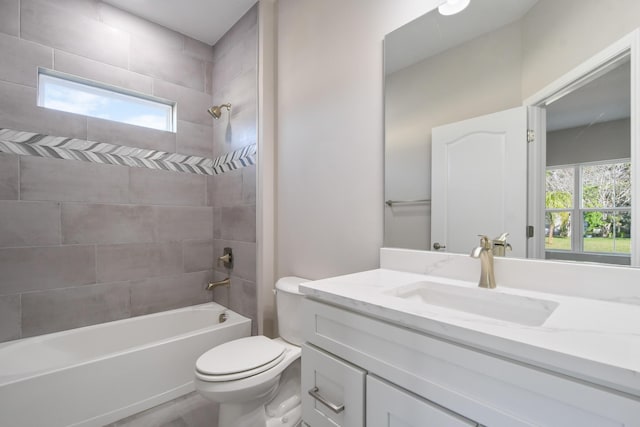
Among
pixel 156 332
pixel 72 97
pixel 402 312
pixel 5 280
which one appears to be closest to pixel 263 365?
pixel 402 312

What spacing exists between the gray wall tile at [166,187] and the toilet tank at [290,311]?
4.21 ft

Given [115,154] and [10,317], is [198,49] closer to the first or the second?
[115,154]

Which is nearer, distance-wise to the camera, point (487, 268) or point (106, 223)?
point (487, 268)

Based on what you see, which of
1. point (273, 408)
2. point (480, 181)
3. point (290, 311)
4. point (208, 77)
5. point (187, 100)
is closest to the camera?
point (480, 181)

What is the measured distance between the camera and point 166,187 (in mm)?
2359

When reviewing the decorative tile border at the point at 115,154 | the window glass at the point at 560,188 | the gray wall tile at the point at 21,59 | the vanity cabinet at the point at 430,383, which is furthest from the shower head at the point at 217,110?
the window glass at the point at 560,188

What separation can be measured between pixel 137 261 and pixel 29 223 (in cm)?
66

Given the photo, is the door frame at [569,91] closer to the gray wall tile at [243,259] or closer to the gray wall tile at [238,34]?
the gray wall tile at [243,259]

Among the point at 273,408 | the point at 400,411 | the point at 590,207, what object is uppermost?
the point at 590,207

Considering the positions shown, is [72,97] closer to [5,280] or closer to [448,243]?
[5,280]

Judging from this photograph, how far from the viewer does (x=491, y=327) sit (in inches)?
24.3

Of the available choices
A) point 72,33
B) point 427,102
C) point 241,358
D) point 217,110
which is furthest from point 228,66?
point 241,358

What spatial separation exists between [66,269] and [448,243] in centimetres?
235

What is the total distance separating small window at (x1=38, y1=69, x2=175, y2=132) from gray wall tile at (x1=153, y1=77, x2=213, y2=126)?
0.22 ft
